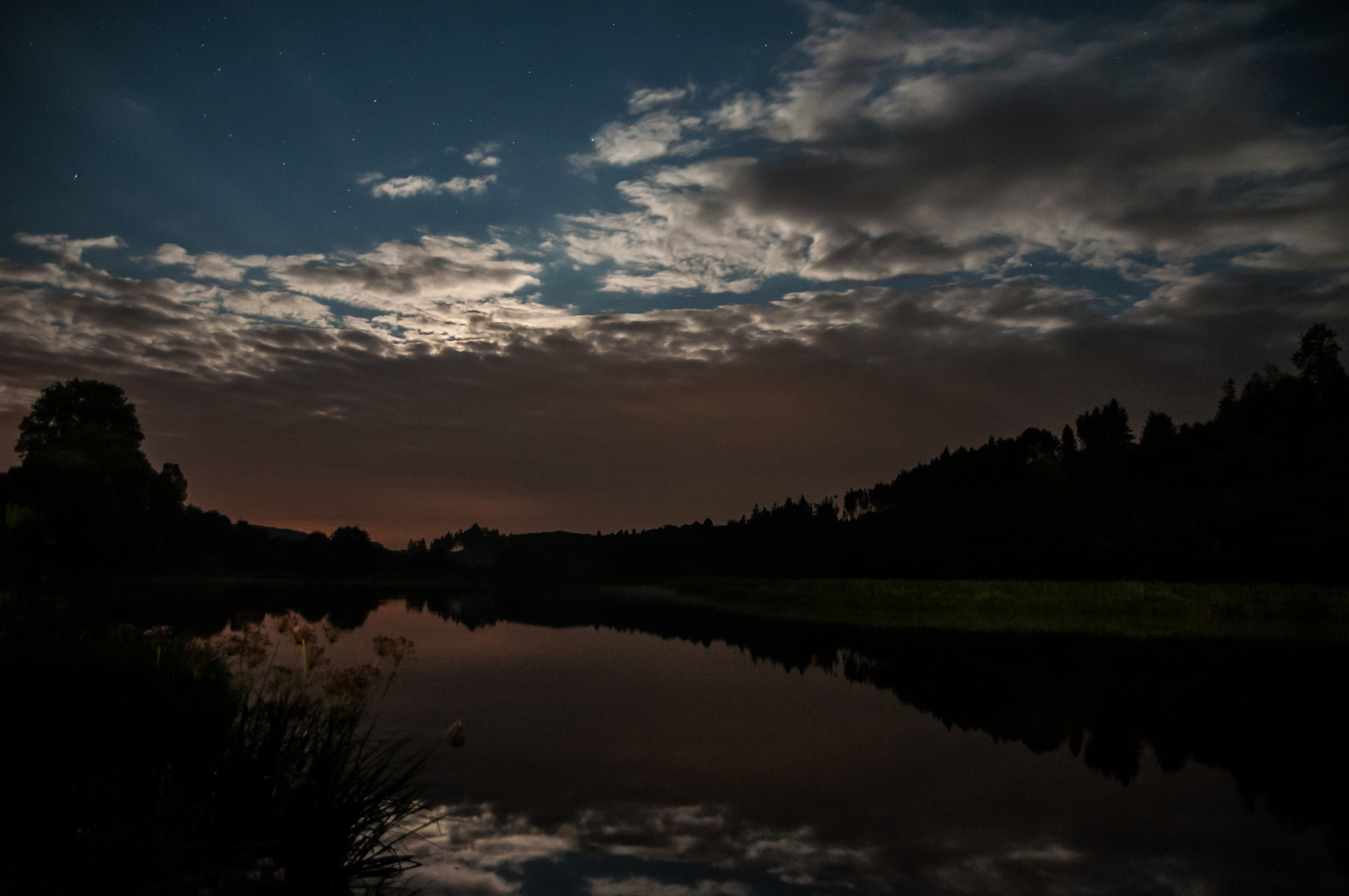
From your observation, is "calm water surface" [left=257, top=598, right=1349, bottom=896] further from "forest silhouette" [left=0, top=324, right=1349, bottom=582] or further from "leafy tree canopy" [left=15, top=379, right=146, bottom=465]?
"leafy tree canopy" [left=15, top=379, right=146, bottom=465]

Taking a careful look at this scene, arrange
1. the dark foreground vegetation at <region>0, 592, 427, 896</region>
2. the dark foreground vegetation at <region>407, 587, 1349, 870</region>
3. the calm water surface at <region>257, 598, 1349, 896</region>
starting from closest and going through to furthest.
Result: the dark foreground vegetation at <region>0, 592, 427, 896</region> → the calm water surface at <region>257, 598, 1349, 896</region> → the dark foreground vegetation at <region>407, 587, 1349, 870</region>

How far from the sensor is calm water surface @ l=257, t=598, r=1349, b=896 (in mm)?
9320

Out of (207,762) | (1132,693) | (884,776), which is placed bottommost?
(1132,693)

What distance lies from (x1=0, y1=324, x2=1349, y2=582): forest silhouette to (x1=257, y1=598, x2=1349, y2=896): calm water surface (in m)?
28.5

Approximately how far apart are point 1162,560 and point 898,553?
111 feet

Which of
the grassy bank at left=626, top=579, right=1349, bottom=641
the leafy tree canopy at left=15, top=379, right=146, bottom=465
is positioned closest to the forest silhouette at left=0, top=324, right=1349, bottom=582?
the leafy tree canopy at left=15, top=379, right=146, bottom=465

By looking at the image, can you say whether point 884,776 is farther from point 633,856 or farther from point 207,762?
point 207,762

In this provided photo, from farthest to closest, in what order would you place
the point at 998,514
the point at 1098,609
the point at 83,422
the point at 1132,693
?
the point at 998,514, the point at 83,422, the point at 1098,609, the point at 1132,693

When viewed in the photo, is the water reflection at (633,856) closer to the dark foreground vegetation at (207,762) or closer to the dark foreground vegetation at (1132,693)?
the dark foreground vegetation at (207,762)

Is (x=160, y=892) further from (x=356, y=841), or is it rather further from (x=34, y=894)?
(x=356, y=841)

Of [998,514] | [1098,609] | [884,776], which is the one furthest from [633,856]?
[998,514]

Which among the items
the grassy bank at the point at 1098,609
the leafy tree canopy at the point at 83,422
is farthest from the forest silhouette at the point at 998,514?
the grassy bank at the point at 1098,609

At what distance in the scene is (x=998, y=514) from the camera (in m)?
134

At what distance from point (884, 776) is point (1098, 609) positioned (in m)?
42.7
